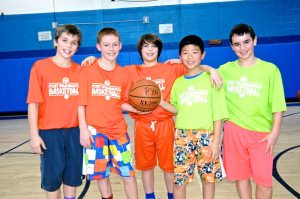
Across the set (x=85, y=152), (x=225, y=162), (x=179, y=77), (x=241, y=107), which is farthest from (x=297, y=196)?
(x=85, y=152)

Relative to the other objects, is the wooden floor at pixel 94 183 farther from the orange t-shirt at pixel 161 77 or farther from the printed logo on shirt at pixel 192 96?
the printed logo on shirt at pixel 192 96

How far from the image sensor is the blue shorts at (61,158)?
2.03 meters

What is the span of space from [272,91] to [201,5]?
6.06 meters

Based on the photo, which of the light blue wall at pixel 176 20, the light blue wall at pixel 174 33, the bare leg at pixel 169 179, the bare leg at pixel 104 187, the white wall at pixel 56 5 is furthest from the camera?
the white wall at pixel 56 5

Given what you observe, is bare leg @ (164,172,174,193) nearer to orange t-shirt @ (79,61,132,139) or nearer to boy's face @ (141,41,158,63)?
orange t-shirt @ (79,61,132,139)

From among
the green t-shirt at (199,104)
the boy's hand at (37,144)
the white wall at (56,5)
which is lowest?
the boy's hand at (37,144)

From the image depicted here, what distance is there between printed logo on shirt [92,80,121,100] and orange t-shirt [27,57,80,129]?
0.12 m

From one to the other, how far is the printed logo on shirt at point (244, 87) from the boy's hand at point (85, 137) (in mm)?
997

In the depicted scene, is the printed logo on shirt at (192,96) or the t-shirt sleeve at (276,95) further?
the printed logo on shirt at (192,96)

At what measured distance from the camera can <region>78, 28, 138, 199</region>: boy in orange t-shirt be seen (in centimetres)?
211

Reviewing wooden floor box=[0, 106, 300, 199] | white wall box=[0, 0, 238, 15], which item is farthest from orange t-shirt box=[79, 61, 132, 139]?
white wall box=[0, 0, 238, 15]

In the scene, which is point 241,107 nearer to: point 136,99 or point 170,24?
point 136,99

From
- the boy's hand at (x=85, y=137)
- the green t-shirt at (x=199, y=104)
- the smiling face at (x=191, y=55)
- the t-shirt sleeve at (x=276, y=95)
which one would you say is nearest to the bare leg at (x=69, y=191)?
the boy's hand at (x=85, y=137)

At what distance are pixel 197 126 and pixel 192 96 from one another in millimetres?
208
